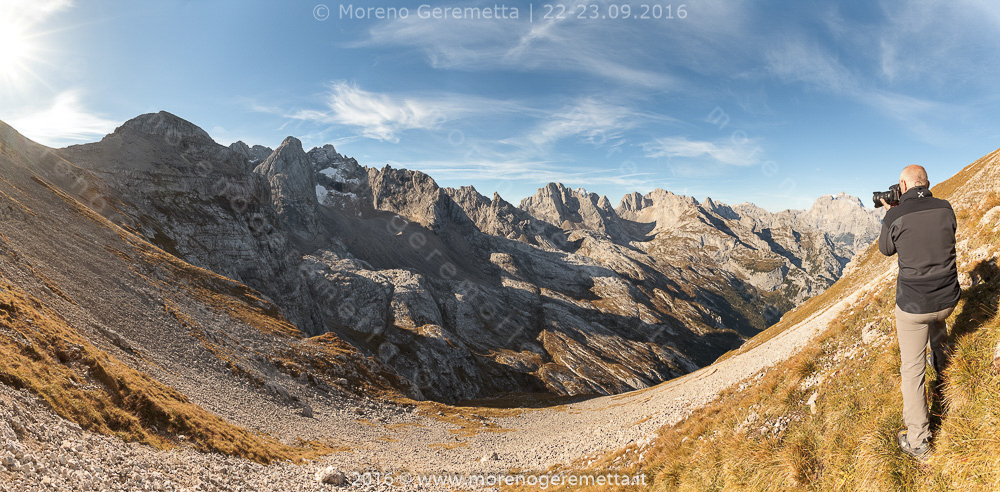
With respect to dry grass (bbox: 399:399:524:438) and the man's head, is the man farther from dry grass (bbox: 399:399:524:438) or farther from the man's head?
dry grass (bbox: 399:399:524:438)

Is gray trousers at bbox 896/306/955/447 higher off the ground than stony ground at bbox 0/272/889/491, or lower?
higher

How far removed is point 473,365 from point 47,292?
126501 mm

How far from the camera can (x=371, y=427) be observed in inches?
2125

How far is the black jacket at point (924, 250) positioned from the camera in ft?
24.5

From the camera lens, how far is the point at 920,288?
7680mm

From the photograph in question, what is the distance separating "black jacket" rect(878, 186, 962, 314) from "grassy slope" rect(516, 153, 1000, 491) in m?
1.43

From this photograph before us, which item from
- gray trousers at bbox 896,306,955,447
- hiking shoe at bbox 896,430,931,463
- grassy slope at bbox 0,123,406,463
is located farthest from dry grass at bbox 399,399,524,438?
gray trousers at bbox 896,306,955,447

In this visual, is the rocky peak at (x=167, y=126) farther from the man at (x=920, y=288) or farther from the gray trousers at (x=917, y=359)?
the gray trousers at (x=917, y=359)

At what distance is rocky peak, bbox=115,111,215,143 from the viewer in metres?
139

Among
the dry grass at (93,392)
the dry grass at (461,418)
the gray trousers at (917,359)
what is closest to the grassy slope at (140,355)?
the dry grass at (93,392)

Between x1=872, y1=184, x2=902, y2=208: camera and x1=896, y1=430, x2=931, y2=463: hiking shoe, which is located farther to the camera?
x1=872, y1=184, x2=902, y2=208: camera

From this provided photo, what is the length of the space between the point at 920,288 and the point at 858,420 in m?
3.83

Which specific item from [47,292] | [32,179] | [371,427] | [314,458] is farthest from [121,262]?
[314,458]

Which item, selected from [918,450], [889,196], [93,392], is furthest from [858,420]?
[93,392]
